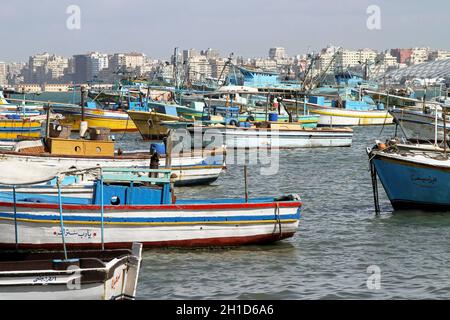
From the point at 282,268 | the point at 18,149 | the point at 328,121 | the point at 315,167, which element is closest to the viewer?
the point at 282,268

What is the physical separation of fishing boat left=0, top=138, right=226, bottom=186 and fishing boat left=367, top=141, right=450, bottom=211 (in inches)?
299

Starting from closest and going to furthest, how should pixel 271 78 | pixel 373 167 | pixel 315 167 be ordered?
pixel 373 167
pixel 315 167
pixel 271 78

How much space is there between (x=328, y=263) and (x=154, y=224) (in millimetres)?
3879

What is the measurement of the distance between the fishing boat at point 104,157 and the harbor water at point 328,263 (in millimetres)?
4702

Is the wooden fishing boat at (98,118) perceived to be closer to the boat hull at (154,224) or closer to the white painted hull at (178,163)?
the white painted hull at (178,163)

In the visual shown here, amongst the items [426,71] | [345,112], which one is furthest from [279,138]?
[426,71]

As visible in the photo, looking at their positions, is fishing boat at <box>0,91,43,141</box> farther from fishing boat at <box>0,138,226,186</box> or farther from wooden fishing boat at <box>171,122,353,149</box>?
fishing boat at <box>0,138,226,186</box>

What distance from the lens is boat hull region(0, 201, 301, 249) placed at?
20125 millimetres

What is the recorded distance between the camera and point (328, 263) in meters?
20.2

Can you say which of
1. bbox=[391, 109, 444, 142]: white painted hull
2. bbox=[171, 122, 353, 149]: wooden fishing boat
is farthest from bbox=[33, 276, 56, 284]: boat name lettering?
bbox=[391, 109, 444, 142]: white painted hull

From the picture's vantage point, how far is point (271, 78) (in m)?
109
